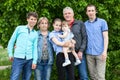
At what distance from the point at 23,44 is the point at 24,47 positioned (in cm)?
7

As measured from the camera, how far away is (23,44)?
23.3 ft

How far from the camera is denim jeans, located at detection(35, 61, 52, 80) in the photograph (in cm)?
740

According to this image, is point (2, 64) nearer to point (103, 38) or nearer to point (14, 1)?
point (14, 1)

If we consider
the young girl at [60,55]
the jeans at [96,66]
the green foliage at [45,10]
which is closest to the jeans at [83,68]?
the jeans at [96,66]

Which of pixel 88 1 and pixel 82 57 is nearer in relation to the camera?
pixel 82 57

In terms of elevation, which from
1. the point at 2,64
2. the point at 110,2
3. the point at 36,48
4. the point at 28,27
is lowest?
the point at 2,64

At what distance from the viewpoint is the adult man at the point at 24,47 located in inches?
280

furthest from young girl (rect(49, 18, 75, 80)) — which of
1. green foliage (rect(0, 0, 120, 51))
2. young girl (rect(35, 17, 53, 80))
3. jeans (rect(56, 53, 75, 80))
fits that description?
green foliage (rect(0, 0, 120, 51))

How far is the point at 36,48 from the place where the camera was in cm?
721

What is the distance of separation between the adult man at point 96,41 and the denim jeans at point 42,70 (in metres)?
0.97

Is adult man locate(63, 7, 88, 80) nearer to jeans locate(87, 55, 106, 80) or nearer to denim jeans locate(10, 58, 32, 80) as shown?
jeans locate(87, 55, 106, 80)

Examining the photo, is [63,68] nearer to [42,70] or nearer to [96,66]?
[42,70]

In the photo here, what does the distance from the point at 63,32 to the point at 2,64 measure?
7.15 metres

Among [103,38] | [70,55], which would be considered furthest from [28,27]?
[103,38]
